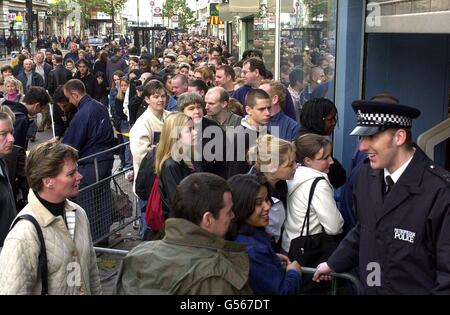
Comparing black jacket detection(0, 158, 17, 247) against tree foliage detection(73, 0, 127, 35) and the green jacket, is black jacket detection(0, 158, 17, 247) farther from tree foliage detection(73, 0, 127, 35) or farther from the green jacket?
tree foliage detection(73, 0, 127, 35)

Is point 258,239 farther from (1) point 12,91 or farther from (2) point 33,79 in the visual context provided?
(2) point 33,79

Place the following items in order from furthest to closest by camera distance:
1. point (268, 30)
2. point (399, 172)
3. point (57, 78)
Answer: point (57, 78) < point (268, 30) < point (399, 172)

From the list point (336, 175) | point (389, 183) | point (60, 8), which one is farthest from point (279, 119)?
Result: point (60, 8)

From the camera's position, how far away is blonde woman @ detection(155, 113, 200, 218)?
463 cm

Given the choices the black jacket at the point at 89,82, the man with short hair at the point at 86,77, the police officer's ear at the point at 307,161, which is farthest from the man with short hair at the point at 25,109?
the black jacket at the point at 89,82

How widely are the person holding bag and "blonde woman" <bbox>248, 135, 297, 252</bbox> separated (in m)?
0.06

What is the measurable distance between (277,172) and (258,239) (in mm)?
1059

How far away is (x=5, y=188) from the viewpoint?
4.40m

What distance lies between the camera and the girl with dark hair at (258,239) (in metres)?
3.13

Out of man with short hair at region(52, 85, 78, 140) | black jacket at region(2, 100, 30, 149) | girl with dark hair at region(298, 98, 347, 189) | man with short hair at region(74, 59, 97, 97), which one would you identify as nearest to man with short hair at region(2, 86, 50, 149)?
black jacket at region(2, 100, 30, 149)

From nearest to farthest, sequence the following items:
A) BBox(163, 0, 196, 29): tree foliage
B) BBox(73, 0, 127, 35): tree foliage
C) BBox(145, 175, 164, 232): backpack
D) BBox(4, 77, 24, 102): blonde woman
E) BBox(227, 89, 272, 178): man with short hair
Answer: BBox(145, 175, 164, 232): backpack < BBox(227, 89, 272, 178): man with short hair < BBox(4, 77, 24, 102): blonde woman < BBox(73, 0, 127, 35): tree foliage < BBox(163, 0, 196, 29): tree foliage

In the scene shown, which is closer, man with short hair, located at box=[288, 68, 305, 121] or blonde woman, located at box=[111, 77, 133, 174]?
man with short hair, located at box=[288, 68, 305, 121]

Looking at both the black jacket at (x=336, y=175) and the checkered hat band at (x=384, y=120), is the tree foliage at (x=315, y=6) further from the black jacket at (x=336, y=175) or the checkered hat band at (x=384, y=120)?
the checkered hat band at (x=384, y=120)

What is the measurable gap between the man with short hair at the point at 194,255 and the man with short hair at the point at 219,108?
3668mm
